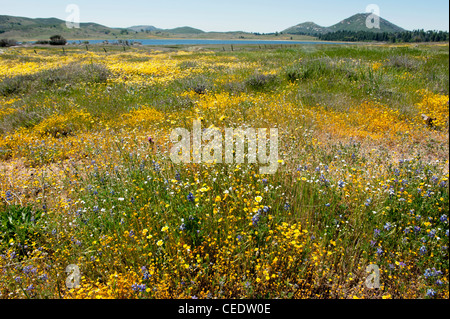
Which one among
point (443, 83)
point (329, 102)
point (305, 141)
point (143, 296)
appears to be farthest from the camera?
point (443, 83)

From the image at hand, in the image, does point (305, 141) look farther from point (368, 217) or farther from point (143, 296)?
point (143, 296)

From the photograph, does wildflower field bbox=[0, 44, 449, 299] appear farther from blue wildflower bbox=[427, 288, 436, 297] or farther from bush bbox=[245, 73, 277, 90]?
bush bbox=[245, 73, 277, 90]

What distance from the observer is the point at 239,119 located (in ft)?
20.5

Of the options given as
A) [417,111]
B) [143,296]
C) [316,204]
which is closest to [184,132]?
[316,204]

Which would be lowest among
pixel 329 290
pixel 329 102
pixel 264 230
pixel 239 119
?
pixel 329 290

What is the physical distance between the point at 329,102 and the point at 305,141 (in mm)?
3468

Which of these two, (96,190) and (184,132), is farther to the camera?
(184,132)
